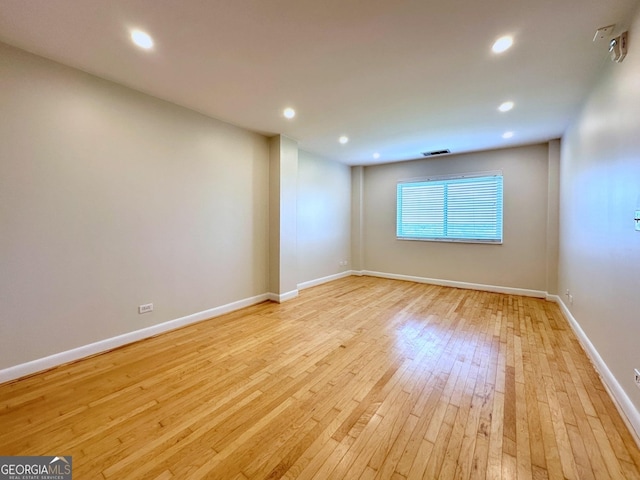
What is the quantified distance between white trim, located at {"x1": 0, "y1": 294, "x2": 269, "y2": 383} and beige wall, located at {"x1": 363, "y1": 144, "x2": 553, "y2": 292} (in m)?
3.90

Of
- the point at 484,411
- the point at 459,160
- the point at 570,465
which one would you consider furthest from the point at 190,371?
the point at 459,160

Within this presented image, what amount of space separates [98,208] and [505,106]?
464cm

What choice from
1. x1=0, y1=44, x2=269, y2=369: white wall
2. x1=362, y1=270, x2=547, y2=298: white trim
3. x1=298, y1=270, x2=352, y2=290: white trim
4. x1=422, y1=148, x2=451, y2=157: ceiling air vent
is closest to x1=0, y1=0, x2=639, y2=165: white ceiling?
x1=0, y1=44, x2=269, y2=369: white wall

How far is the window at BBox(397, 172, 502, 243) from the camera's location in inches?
199

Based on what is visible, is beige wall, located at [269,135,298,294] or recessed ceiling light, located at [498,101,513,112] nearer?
recessed ceiling light, located at [498,101,513,112]

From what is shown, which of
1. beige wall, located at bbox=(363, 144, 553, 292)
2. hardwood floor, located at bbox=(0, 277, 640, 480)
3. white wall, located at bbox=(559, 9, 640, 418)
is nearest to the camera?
hardwood floor, located at bbox=(0, 277, 640, 480)

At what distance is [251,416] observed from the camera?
177cm

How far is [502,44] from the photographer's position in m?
2.09

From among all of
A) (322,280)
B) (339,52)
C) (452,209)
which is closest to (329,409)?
(339,52)

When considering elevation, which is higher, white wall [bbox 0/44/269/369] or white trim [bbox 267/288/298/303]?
white wall [bbox 0/44/269/369]

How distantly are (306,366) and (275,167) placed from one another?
316 cm

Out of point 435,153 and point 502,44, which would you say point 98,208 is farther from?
point 435,153

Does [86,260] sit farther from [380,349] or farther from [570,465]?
[570,465]

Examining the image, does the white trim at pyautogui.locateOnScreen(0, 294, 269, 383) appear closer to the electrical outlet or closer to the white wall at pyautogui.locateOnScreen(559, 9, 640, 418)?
the electrical outlet
